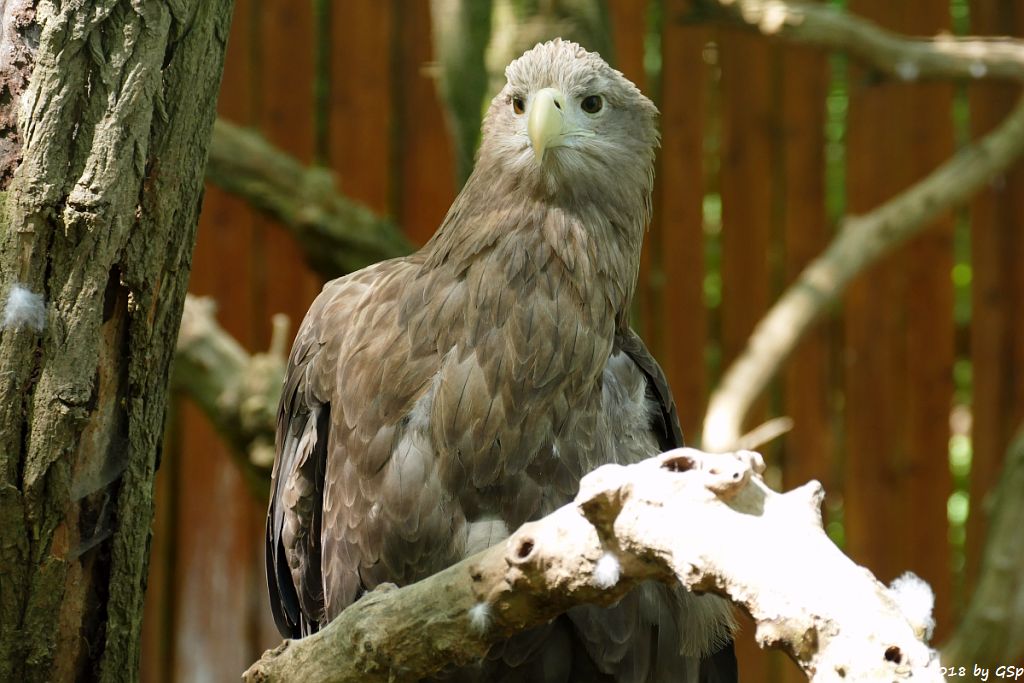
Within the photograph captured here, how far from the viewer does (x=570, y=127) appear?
236 centimetres

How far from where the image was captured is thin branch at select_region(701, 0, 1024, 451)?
3.72 meters

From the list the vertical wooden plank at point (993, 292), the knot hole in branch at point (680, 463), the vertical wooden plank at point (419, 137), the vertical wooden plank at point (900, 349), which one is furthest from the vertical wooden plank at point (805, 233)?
the knot hole in branch at point (680, 463)

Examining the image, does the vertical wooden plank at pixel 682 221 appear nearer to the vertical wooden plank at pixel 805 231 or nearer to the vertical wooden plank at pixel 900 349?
the vertical wooden plank at pixel 805 231

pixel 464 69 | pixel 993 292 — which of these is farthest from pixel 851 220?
pixel 464 69

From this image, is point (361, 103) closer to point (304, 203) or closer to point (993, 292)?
point (304, 203)

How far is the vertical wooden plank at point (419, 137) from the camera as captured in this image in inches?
185

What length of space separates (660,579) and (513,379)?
2.79 ft

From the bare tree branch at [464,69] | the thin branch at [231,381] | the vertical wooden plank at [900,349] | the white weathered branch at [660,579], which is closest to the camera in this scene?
the white weathered branch at [660,579]

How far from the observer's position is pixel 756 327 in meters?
4.88

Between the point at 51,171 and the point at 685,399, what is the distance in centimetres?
337

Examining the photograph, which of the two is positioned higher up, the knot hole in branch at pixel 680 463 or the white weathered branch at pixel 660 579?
the knot hole in branch at pixel 680 463

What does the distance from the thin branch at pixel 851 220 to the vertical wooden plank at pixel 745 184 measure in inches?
34.4

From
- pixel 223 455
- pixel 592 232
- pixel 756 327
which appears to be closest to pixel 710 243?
pixel 756 327

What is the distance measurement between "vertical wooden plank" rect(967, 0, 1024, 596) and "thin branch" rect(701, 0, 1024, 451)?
809 millimetres
